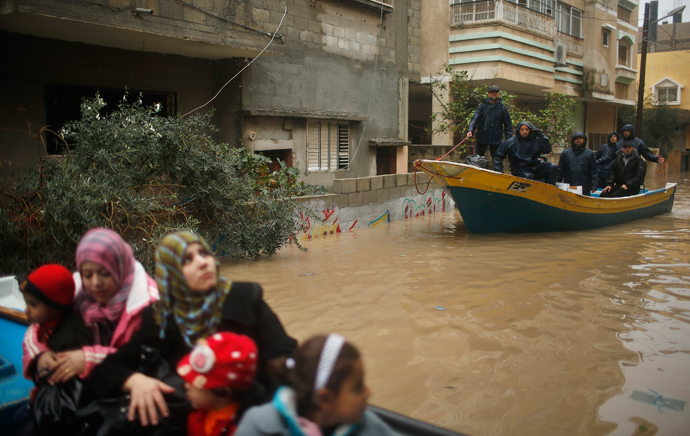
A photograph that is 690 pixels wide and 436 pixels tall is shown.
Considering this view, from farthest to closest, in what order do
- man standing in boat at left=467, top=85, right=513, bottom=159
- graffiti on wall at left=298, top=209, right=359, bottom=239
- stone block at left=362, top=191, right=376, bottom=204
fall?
stone block at left=362, top=191, right=376, bottom=204 → man standing in boat at left=467, top=85, right=513, bottom=159 → graffiti on wall at left=298, top=209, right=359, bottom=239

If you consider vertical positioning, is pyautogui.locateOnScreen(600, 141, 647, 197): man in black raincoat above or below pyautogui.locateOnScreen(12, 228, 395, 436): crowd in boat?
above

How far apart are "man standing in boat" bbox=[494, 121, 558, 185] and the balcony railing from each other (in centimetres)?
875

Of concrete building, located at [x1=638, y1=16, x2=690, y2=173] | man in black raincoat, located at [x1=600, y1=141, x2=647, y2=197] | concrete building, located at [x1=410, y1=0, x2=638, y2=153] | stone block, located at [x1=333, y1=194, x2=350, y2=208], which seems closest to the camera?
stone block, located at [x1=333, y1=194, x2=350, y2=208]

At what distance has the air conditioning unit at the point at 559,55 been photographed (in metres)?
20.4

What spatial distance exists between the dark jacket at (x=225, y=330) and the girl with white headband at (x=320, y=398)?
1.41ft

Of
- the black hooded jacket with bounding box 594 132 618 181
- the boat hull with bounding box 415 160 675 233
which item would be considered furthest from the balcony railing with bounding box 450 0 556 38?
the boat hull with bounding box 415 160 675 233

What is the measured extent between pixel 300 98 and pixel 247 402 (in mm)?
10597

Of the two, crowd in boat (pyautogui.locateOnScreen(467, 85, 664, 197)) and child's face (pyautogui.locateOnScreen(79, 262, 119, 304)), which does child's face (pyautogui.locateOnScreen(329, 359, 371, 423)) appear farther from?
crowd in boat (pyautogui.locateOnScreen(467, 85, 664, 197))

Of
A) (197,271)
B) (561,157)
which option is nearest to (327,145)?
(561,157)

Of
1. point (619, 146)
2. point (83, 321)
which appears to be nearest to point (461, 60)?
point (619, 146)

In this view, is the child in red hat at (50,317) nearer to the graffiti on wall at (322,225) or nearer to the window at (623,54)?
the graffiti on wall at (322,225)

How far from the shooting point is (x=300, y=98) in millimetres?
12172

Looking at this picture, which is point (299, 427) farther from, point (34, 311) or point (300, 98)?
point (300, 98)

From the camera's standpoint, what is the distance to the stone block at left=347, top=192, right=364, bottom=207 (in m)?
11.1
